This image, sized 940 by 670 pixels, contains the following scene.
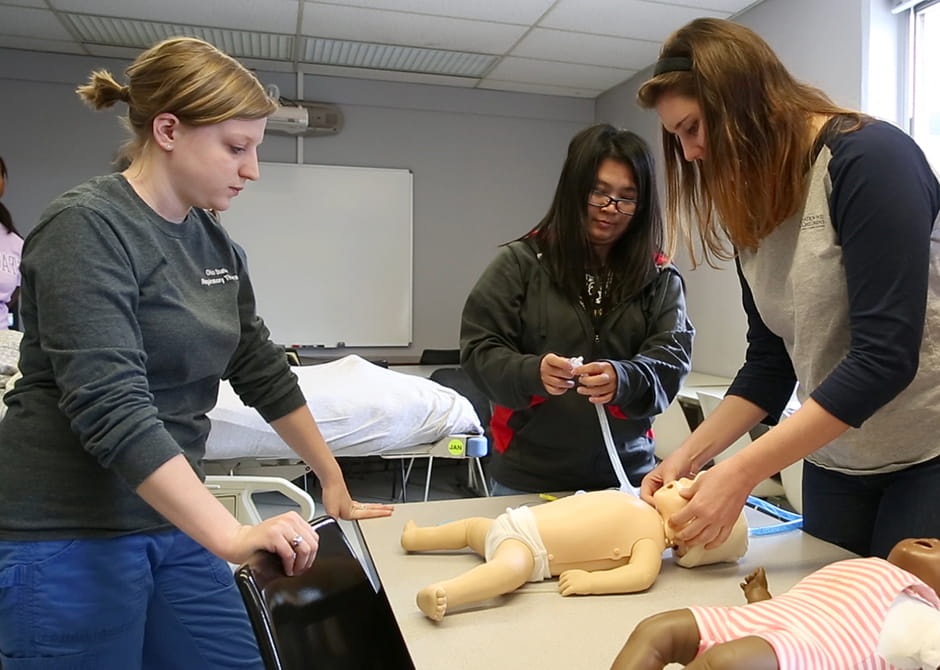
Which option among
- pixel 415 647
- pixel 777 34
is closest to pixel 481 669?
pixel 415 647

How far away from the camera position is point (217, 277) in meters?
1.10

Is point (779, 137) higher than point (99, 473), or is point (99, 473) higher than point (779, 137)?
point (779, 137)

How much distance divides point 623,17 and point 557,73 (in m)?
0.97

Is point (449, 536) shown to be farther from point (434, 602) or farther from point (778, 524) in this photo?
point (778, 524)

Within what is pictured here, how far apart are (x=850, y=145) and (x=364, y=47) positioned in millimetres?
3654

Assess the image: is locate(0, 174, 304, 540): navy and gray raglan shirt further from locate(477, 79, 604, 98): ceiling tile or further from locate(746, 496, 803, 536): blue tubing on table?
locate(477, 79, 604, 98): ceiling tile

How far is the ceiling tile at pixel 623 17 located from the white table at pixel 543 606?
2.99m

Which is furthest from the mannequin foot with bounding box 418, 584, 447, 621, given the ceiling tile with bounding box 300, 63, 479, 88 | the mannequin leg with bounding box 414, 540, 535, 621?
the ceiling tile with bounding box 300, 63, 479, 88

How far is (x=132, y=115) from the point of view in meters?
1.02

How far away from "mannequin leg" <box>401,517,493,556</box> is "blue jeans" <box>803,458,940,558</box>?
543mm

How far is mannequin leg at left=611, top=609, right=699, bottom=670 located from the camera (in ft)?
2.12

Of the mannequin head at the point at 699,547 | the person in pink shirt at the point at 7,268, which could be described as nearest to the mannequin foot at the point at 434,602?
the mannequin head at the point at 699,547

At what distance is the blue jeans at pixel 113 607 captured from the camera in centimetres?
94

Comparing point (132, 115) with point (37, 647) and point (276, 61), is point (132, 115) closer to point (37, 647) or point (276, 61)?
point (37, 647)
